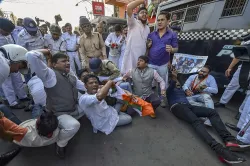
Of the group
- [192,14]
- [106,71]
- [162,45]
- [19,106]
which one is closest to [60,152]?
[106,71]

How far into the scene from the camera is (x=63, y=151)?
1.59 meters

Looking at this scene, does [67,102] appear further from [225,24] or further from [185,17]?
[185,17]

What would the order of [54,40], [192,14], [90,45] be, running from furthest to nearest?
[54,40]
[192,14]
[90,45]

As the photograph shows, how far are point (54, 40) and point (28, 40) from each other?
2.69 feet

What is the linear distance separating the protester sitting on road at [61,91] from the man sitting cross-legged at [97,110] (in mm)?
184

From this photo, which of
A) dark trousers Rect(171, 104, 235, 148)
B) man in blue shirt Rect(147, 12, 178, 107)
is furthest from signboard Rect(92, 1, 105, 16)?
dark trousers Rect(171, 104, 235, 148)

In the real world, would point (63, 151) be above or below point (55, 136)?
below

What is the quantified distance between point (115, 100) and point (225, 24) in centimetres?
275

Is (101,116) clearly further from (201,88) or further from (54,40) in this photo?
(54,40)

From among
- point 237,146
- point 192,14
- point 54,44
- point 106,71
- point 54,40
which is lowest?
point 237,146

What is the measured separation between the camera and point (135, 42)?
2.57 metres

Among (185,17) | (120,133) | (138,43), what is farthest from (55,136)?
A: (185,17)

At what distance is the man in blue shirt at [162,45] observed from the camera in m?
2.38

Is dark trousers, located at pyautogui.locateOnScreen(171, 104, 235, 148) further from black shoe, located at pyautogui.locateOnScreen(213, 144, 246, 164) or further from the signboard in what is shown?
the signboard
